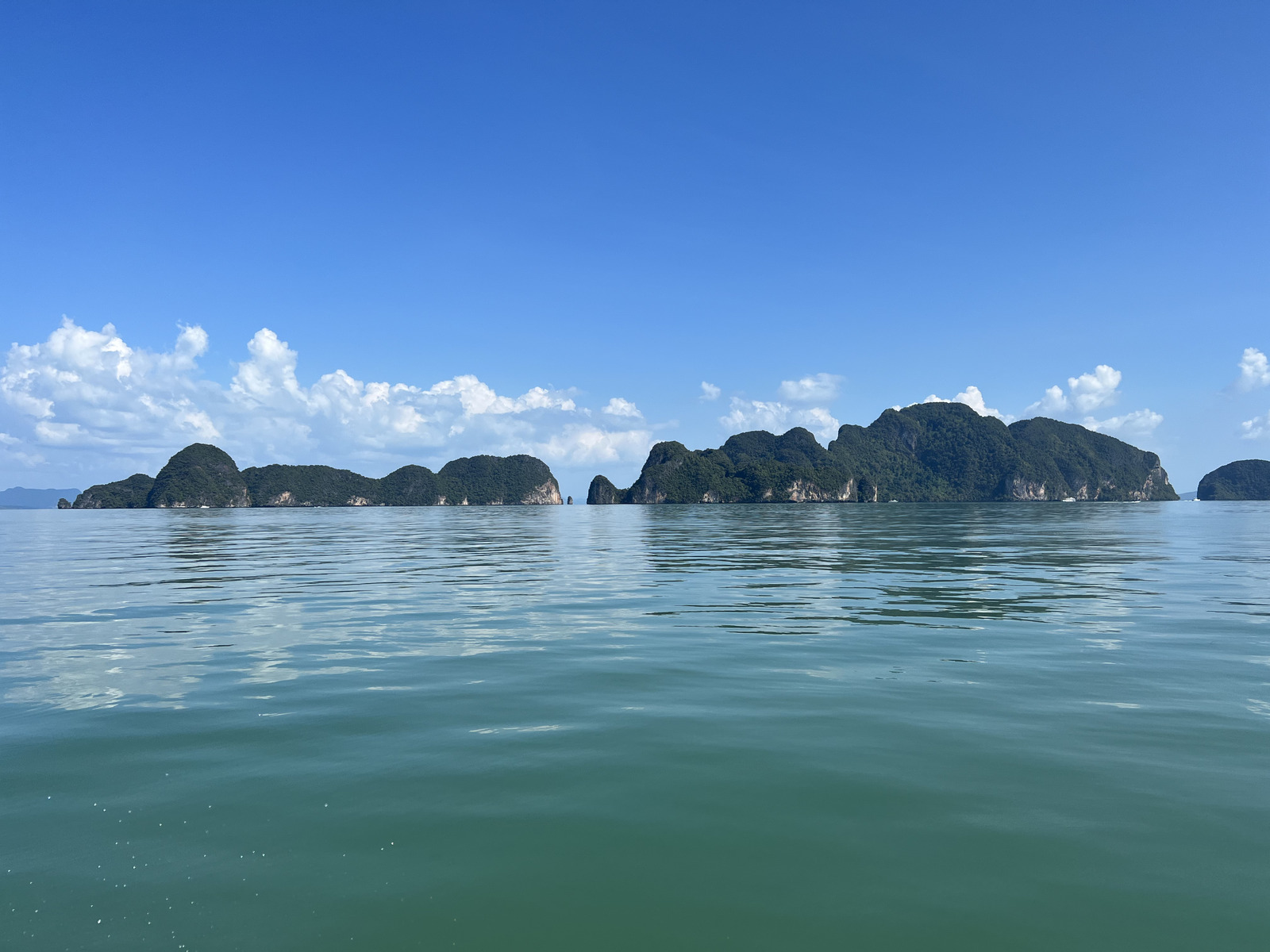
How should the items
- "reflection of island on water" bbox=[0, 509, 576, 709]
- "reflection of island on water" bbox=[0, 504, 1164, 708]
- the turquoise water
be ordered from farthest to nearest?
"reflection of island on water" bbox=[0, 504, 1164, 708] < "reflection of island on water" bbox=[0, 509, 576, 709] < the turquoise water

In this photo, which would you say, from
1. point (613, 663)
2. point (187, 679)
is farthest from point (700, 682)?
point (187, 679)

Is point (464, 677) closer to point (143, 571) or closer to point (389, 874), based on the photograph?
point (389, 874)

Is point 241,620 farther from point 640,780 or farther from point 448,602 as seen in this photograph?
point 640,780

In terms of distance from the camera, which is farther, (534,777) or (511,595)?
(511,595)

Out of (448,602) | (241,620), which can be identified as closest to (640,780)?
(241,620)

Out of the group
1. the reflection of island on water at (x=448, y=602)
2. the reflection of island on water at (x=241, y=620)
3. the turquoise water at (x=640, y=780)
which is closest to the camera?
the turquoise water at (x=640, y=780)

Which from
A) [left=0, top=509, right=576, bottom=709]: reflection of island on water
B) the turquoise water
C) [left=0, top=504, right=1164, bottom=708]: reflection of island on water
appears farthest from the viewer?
[left=0, top=504, right=1164, bottom=708]: reflection of island on water

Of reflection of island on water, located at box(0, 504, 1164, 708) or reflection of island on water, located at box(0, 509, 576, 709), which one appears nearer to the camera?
reflection of island on water, located at box(0, 509, 576, 709)

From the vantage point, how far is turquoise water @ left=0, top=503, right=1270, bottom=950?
13.5ft

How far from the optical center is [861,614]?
14.8m

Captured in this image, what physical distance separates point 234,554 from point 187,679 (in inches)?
1033

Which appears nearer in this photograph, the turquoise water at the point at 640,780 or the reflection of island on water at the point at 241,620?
the turquoise water at the point at 640,780

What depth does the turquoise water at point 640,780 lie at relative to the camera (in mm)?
4125

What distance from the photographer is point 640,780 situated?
6.12 meters
